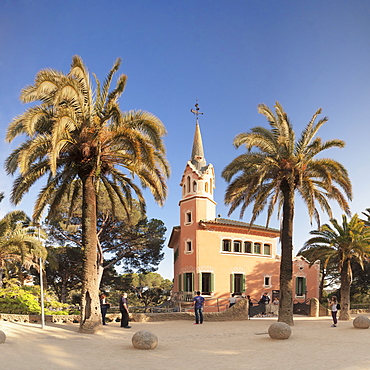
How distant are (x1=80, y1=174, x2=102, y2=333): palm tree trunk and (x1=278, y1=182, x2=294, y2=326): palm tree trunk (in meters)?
9.42

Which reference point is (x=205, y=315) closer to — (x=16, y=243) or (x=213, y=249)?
(x=213, y=249)

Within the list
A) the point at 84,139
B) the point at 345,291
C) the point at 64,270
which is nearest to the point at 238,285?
the point at 345,291

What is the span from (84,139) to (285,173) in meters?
10.2

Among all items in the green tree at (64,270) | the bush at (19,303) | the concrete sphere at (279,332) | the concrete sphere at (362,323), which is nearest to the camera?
the concrete sphere at (279,332)

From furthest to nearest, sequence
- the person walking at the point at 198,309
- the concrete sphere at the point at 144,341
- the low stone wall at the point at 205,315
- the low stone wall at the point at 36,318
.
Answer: the low stone wall at the point at 205,315 → the person walking at the point at 198,309 → the low stone wall at the point at 36,318 → the concrete sphere at the point at 144,341

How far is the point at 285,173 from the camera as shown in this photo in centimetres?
2073

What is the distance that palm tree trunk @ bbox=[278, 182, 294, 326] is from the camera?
2048 cm

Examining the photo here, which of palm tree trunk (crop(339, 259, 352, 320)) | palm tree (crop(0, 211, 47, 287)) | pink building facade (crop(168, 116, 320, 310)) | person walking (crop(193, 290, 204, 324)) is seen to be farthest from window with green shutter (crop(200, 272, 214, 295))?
palm tree (crop(0, 211, 47, 287))

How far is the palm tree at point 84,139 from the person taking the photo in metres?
15.6

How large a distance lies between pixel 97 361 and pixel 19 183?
30.7 ft

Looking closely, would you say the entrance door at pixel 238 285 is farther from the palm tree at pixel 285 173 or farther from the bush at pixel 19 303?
the bush at pixel 19 303

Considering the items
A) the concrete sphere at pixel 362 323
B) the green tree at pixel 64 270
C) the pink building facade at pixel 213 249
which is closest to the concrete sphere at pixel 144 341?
the concrete sphere at pixel 362 323

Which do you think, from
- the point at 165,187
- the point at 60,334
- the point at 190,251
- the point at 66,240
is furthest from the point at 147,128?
the point at 66,240

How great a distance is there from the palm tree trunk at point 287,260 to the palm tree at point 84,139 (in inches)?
298
